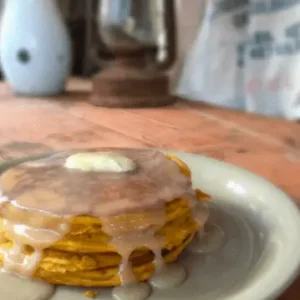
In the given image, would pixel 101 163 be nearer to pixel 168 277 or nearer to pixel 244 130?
pixel 168 277

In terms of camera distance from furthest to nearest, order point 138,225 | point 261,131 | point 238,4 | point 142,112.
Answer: point 238,4
point 142,112
point 261,131
point 138,225

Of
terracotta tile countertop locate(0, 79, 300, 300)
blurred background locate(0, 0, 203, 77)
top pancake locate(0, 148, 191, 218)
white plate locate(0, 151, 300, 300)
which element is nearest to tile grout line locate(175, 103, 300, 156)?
terracotta tile countertop locate(0, 79, 300, 300)

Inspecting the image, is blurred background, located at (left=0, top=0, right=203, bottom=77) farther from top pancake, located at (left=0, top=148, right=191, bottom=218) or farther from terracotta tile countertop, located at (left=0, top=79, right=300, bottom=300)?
top pancake, located at (left=0, top=148, right=191, bottom=218)

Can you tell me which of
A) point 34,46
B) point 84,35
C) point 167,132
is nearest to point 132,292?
point 167,132

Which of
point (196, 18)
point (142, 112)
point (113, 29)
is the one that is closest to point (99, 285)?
point (142, 112)

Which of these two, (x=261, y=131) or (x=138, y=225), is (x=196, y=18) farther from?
(x=138, y=225)

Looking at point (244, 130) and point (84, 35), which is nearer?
point (244, 130)
